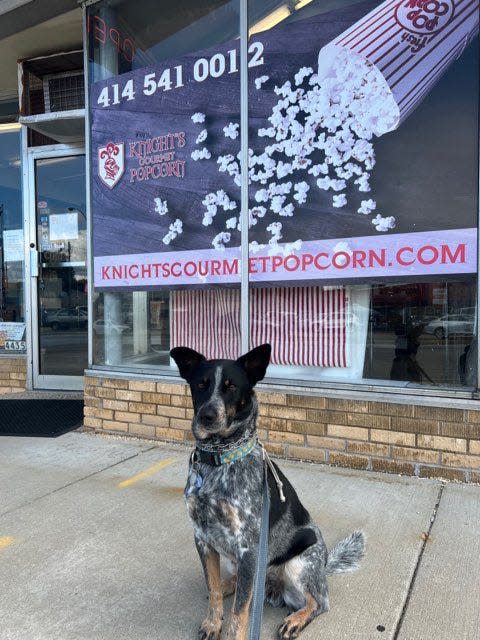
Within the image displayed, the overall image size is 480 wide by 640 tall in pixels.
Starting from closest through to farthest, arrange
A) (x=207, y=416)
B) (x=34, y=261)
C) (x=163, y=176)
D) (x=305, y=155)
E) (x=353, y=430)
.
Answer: (x=207, y=416), (x=353, y=430), (x=305, y=155), (x=163, y=176), (x=34, y=261)

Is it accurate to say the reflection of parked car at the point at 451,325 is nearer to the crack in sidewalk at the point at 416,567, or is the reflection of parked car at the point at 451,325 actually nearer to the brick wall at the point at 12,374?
the crack in sidewalk at the point at 416,567

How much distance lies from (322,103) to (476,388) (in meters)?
2.59

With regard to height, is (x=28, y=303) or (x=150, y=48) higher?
(x=150, y=48)

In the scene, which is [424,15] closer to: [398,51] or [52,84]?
[398,51]

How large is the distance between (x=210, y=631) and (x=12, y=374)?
237 inches

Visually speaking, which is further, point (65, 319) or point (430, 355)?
point (65, 319)

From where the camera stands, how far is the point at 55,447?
5.07m

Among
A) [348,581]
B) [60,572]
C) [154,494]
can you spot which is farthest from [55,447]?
[348,581]

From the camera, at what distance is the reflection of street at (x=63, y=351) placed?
7271 millimetres

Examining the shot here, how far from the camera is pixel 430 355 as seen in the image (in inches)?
166

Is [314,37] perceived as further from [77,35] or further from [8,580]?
[8,580]

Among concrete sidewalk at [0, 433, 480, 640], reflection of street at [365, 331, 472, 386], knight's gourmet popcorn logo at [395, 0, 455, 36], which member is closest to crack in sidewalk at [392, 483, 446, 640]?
concrete sidewalk at [0, 433, 480, 640]

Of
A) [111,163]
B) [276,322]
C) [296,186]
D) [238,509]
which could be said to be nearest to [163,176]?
[111,163]

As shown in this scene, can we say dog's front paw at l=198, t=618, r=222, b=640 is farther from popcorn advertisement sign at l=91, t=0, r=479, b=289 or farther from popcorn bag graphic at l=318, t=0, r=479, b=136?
popcorn bag graphic at l=318, t=0, r=479, b=136
